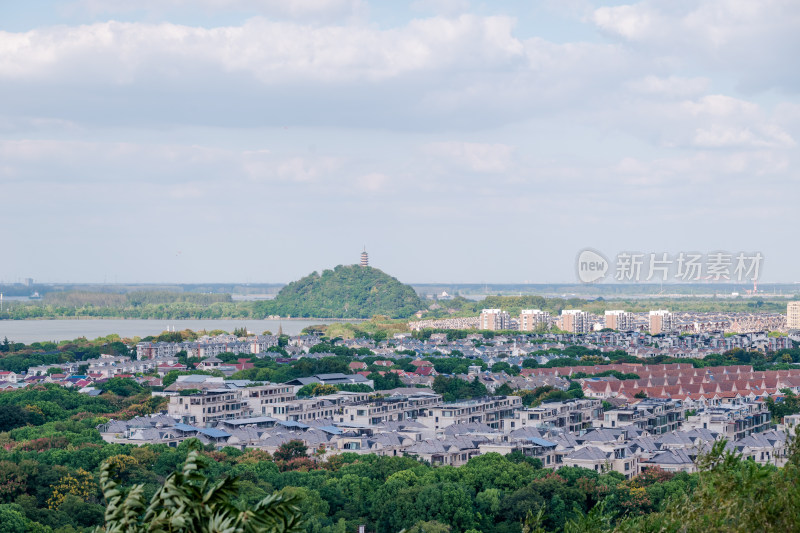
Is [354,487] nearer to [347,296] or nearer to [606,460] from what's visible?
[606,460]

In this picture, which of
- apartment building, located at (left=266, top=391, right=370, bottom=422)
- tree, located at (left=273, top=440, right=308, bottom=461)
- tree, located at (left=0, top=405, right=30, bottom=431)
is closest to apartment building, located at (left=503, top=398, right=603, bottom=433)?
apartment building, located at (left=266, top=391, right=370, bottom=422)

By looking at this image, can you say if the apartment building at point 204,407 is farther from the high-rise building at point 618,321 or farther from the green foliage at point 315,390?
the high-rise building at point 618,321

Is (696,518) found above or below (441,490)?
above

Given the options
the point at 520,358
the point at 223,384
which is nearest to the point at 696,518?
the point at 223,384

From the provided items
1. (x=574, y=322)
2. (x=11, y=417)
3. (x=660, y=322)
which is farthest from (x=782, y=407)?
(x=660, y=322)

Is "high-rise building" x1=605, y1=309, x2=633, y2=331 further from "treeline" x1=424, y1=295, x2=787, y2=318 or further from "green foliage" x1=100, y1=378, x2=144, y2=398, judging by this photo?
"green foliage" x1=100, y1=378, x2=144, y2=398

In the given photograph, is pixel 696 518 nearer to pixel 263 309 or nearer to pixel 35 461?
pixel 35 461

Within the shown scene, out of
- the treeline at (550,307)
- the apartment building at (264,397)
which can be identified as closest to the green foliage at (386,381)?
the apartment building at (264,397)
